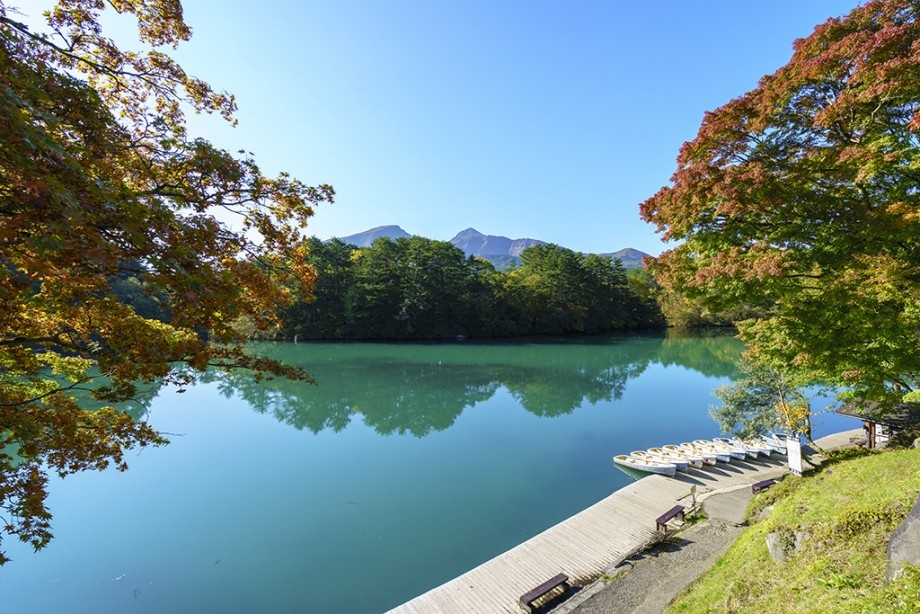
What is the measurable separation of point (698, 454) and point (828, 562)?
9.39 metres

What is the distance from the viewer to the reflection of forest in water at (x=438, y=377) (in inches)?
731

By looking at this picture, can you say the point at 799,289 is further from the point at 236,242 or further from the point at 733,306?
the point at 236,242

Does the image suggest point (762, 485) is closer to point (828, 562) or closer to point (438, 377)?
point (828, 562)

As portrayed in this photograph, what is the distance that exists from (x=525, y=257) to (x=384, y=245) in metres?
21.9

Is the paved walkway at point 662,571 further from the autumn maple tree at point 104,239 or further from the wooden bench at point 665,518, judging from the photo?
the autumn maple tree at point 104,239

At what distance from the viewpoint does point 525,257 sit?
187ft

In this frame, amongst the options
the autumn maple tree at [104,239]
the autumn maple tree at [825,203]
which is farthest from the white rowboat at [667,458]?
the autumn maple tree at [104,239]

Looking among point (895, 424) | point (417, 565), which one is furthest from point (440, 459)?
point (895, 424)

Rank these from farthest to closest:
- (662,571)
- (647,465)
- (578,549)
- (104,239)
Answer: (647,465)
(578,549)
(662,571)
(104,239)

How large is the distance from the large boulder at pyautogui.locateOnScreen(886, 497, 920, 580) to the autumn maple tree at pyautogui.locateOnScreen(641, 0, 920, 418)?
3.06 m

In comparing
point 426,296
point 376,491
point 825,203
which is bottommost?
point 376,491

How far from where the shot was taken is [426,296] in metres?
42.9

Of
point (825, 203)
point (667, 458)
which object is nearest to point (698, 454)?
point (667, 458)

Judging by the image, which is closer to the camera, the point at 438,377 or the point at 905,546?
the point at 905,546
